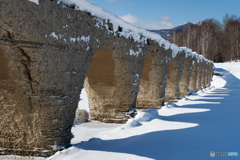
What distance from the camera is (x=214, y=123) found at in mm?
4684

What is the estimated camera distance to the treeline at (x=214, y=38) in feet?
92.8

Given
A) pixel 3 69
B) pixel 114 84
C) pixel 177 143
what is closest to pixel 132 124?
pixel 177 143

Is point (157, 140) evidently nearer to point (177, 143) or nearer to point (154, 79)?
point (177, 143)

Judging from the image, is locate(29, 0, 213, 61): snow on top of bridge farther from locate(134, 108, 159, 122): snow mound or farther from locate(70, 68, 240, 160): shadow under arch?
locate(70, 68, 240, 160): shadow under arch

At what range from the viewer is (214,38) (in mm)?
31094

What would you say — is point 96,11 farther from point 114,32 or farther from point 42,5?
point 42,5

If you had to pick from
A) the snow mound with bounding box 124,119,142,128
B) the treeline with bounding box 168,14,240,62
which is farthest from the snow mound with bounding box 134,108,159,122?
the treeline with bounding box 168,14,240,62

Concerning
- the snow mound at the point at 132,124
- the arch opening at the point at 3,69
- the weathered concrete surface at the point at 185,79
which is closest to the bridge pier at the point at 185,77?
the weathered concrete surface at the point at 185,79

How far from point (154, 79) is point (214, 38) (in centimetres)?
2788

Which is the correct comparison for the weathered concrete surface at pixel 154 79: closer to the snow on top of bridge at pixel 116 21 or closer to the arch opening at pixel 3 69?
the snow on top of bridge at pixel 116 21

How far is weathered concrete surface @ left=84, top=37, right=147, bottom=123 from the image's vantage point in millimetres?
5324

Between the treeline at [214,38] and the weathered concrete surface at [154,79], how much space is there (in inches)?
855

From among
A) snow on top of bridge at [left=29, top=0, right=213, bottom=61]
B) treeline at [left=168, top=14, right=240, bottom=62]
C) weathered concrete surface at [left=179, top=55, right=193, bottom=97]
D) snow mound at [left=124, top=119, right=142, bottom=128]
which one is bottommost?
snow mound at [left=124, top=119, right=142, bottom=128]

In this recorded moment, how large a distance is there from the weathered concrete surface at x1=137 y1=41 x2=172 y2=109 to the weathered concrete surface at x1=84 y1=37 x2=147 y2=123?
1253mm
